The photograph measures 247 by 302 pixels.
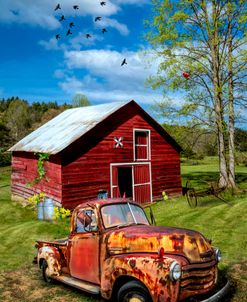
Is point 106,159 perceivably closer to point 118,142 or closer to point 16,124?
point 118,142

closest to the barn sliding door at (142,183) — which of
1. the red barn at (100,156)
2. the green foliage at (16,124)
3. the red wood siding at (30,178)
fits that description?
the red barn at (100,156)

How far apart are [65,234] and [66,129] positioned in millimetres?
8473

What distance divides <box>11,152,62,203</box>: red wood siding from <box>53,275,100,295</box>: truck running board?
1054 centimetres

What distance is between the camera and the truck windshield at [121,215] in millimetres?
7469

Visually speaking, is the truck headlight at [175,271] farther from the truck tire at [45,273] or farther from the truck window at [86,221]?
the truck tire at [45,273]

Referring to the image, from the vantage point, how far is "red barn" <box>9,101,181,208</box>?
754 inches

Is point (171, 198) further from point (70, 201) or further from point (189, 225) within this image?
point (189, 225)

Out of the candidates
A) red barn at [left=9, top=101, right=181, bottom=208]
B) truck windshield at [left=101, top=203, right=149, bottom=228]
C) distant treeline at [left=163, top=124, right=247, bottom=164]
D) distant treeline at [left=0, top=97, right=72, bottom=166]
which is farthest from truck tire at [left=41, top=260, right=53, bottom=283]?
distant treeline at [left=0, top=97, right=72, bottom=166]

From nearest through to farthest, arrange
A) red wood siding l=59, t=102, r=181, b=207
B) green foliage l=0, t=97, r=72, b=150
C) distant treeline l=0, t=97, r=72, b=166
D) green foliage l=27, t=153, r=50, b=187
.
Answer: red wood siding l=59, t=102, r=181, b=207, green foliage l=27, t=153, r=50, b=187, distant treeline l=0, t=97, r=72, b=166, green foliage l=0, t=97, r=72, b=150

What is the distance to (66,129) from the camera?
21688mm

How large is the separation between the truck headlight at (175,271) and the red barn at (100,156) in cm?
1328

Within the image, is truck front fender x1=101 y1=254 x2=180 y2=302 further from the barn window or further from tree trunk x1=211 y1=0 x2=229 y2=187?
tree trunk x1=211 y1=0 x2=229 y2=187

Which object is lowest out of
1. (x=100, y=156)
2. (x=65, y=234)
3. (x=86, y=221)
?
(x=65, y=234)

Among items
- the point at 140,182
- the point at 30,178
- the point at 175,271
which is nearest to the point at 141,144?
the point at 140,182
